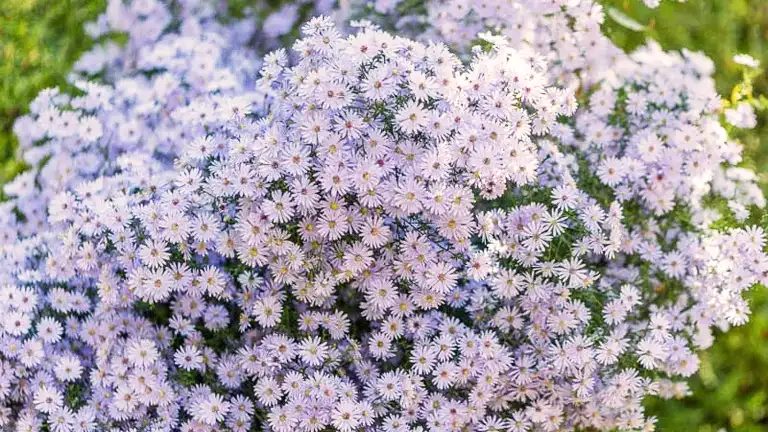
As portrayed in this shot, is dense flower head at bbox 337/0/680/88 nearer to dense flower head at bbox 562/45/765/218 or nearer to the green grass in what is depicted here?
dense flower head at bbox 562/45/765/218

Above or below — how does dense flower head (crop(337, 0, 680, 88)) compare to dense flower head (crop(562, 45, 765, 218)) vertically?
above

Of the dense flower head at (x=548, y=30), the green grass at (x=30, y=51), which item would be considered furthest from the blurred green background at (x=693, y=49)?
the dense flower head at (x=548, y=30)

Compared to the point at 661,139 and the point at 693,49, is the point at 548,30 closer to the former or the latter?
the point at 661,139

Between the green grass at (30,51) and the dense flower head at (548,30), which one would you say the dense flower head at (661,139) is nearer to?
the dense flower head at (548,30)

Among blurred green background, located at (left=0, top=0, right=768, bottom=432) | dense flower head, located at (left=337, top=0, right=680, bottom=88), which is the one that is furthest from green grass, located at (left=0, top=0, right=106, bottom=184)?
dense flower head, located at (left=337, top=0, right=680, bottom=88)

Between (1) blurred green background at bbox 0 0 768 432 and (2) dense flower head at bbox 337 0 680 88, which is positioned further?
(1) blurred green background at bbox 0 0 768 432

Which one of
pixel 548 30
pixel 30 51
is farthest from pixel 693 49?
pixel 30 51

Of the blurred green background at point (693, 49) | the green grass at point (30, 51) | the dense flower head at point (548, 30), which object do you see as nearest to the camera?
the dense flower head at point (548, 30)

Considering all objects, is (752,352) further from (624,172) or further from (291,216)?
(291,216)
